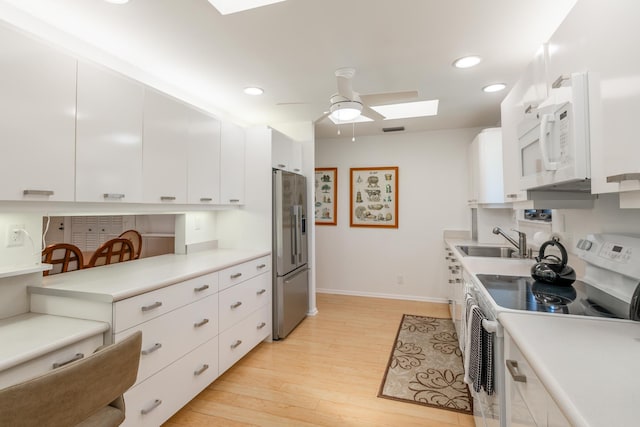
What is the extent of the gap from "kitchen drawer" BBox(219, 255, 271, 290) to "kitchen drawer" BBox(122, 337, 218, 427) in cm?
43

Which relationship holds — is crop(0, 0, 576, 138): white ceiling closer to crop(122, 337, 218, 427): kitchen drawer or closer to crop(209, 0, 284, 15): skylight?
crop(209, 0, 284, 15): skylight

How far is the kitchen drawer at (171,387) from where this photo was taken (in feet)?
5.39

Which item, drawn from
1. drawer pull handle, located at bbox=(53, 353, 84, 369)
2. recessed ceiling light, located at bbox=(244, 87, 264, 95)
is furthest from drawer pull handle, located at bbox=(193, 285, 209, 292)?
recessed ceiling light, located at bbox=(244, 87, 264, 95)

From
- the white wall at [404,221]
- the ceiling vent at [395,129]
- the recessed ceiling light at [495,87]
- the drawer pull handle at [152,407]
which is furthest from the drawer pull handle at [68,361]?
the ceiling vent at [395,129]

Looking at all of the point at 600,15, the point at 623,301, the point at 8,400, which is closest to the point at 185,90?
the point at 8,400

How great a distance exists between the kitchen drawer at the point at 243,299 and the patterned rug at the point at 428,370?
4.16 feet

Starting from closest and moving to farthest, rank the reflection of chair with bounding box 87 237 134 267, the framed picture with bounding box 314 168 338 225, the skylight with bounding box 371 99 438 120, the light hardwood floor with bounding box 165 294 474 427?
the light hardwood floor with bounding box 165 294 474 427 → the reflection of chair with bounding box 87 237 134 267 → the skylight with bounding box 371 99 438 120 → the framed picture with bounding box 314 168 338 225

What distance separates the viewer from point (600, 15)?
101 centimetres

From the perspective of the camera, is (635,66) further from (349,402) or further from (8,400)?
(349,402)

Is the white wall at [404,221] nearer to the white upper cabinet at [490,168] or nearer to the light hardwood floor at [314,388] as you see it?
the white upper cabinet at [490,168]

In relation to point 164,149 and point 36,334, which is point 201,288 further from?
point 164,149

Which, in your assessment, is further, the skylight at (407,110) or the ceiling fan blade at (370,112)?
the skylight at (407,110)

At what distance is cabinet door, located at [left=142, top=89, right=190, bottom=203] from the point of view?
84.0 inches

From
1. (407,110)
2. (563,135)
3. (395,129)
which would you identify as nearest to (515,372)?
(563,135)
